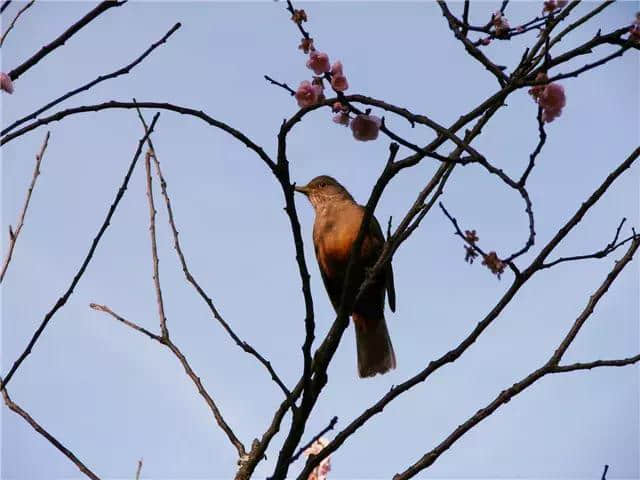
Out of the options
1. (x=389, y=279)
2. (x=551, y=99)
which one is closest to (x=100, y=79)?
(x=551, y=99)

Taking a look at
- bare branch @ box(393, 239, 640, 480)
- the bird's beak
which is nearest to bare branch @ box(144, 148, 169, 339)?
bare branch @ box(393, 239, 640, 480)

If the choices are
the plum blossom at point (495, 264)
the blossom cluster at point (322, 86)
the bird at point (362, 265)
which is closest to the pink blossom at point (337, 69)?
the blossom cluster at point (322, 86)

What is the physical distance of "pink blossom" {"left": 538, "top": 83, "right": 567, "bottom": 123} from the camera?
9.74ft

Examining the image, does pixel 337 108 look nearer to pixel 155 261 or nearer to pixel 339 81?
pixel 339 81

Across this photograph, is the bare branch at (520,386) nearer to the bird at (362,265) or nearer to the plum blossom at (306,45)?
the plum blossom at (306,45)

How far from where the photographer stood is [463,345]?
265 cm

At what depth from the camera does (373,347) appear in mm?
5496

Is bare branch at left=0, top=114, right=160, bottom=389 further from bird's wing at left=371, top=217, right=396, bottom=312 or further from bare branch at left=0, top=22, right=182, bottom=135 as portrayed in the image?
bird's wing at left=371, top=217, right=396, bottom=312

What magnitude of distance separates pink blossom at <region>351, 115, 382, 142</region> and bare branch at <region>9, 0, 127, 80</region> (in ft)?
3.42

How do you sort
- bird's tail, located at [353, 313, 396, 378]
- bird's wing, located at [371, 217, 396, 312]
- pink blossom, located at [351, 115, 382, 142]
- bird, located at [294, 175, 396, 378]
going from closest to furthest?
pink blossom, located at [351, 115, 382, 142] → bird, located at [294, 175, 396, 378] → bird's wing, located at [371, 217, 396, 312] → bird's tail, located at [353, 313, 396, 378]

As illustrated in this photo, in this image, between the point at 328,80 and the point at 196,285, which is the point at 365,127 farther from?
the point at 196,285

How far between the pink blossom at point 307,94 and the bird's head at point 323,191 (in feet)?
8.70

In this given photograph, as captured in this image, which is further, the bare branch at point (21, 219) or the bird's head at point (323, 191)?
the bird's head at point (323, 191)

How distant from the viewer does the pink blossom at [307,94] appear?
3137 millimetres
